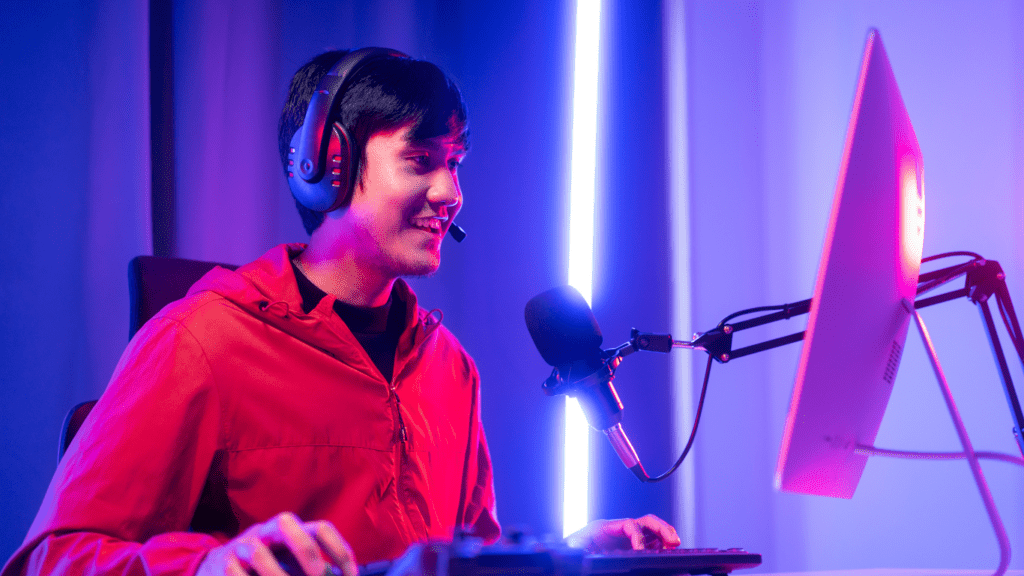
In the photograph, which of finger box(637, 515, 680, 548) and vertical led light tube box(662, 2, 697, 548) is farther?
vertical led light tube box(662, 2, 697, 548)

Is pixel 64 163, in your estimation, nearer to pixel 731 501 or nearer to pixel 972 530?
pixel 731 501

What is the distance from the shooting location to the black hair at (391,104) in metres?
1.09

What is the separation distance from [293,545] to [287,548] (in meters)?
0.04

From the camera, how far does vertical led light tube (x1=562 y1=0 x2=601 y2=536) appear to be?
74.8 inches

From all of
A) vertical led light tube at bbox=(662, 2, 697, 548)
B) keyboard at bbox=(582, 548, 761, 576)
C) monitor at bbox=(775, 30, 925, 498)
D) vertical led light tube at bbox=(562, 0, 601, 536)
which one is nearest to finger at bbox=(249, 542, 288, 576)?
keyboard at bbox=(582, 548, 761, 576)

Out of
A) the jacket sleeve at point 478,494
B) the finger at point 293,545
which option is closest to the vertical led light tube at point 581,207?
the jacket sleeve at point 478,494

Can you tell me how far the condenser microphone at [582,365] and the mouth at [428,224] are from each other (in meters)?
0.23

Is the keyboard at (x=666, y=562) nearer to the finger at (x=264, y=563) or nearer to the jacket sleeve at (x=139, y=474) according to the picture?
the finger at (x=264, y=563)

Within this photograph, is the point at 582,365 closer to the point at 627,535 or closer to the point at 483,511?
the point at 627,535

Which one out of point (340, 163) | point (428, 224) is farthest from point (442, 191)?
point (340, 163)

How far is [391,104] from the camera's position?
109 centimetres

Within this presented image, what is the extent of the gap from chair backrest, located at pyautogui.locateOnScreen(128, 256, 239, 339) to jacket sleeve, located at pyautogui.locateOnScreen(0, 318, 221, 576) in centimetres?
12

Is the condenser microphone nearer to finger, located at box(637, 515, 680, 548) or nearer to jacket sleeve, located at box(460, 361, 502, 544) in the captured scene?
finger, located at box(637, 515, 680, 548)

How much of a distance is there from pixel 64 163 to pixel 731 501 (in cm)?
180
